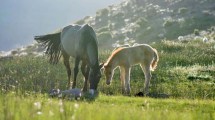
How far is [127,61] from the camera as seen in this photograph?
2353 cm

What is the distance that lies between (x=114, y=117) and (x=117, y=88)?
15.4m

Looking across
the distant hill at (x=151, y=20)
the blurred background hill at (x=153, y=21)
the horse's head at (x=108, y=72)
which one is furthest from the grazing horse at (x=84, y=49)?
the distant hill at (x=151, y=20)

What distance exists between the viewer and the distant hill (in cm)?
8838

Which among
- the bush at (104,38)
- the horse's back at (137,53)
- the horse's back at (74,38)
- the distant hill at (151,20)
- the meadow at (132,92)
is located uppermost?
the distant hill at (151,20)

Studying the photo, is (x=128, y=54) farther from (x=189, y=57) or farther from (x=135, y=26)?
(x=135, y=26)

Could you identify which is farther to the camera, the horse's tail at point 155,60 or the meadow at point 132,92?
the horse's tail at point 155,60

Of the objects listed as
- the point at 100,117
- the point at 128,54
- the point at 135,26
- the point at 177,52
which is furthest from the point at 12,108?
the point at 135,26

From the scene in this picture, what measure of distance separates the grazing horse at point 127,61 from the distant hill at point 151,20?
60.0 m

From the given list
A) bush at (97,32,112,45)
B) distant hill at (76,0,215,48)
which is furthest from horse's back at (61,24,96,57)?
bush at (97,32,112,45)

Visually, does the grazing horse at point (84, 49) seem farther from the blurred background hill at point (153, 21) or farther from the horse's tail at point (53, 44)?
the blurred background hill at point (153, 21)

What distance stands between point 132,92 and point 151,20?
78.6 meters

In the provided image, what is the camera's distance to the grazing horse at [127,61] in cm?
2283

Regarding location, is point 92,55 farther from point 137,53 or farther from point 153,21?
point 153,21

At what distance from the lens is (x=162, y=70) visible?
104 ft
